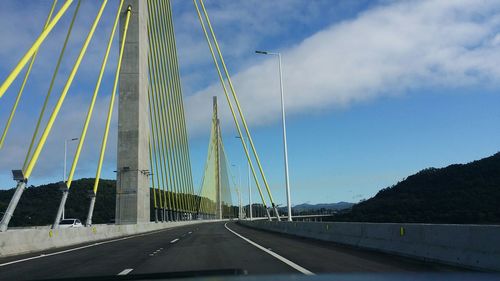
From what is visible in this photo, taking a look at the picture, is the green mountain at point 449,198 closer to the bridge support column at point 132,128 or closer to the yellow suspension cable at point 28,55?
the bridge support column at point 132,128

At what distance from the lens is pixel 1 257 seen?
15.5m

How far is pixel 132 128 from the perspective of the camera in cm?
3841

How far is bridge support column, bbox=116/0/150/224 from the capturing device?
3791cm

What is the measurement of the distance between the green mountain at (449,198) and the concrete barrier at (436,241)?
10994 millimetres

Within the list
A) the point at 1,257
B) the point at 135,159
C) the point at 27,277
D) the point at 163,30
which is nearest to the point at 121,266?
the point at 27,277

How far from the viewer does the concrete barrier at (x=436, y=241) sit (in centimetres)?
944

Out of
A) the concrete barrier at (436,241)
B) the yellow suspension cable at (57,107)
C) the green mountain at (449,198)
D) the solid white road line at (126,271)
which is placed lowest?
the solid white road line at (126,271)

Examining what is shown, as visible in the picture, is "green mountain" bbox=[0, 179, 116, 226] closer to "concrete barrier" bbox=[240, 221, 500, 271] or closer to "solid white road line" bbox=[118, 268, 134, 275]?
"concrete barrier" bbox=[240, 221, 500, 271]

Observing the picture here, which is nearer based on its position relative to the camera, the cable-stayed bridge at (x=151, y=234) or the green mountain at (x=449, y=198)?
the cable-stayed bridge at (x=151, y=234)

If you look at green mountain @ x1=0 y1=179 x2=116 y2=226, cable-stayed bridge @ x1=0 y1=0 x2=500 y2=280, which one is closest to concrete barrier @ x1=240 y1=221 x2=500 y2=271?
cable-stayed bridge @ x1=0 y1=0 x2=500 y2=280

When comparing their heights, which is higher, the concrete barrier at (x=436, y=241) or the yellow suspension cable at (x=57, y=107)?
the yellow suspension cable at (x=57, y=107)

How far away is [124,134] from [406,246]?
94.1ft

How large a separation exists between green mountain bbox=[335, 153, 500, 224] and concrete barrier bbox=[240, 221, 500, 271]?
1099cm

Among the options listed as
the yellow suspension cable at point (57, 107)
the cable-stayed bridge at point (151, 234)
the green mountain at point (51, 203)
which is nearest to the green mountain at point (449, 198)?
the cable-stayed bridge at point (151, 234)
